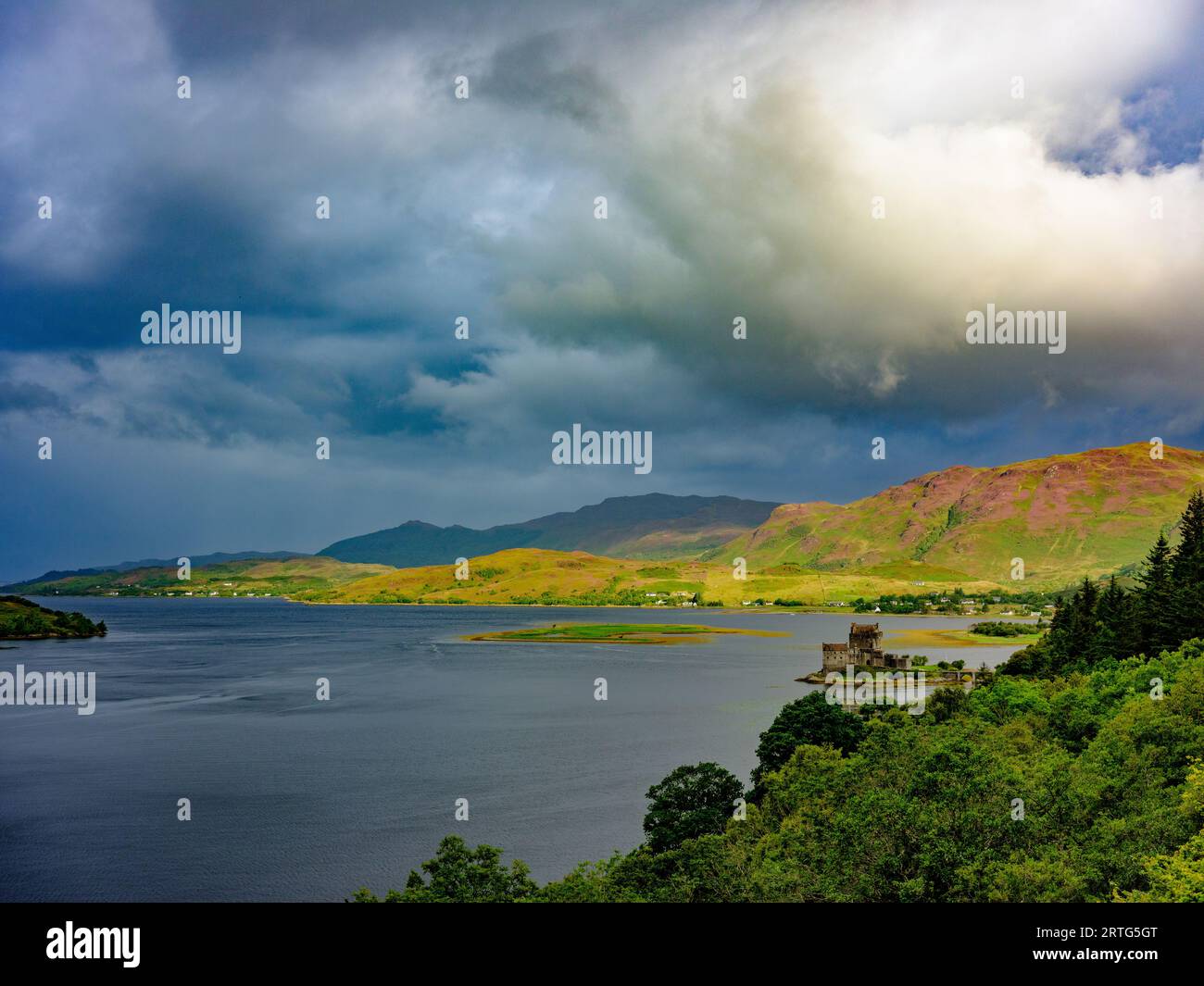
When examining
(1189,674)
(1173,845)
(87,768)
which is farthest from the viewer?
(87,768)

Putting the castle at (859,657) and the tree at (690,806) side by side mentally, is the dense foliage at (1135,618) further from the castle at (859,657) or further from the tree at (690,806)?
the tree at (690,806)

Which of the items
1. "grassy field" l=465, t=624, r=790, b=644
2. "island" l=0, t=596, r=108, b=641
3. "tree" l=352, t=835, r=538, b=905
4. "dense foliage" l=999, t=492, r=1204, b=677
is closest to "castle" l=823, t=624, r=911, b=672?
"dense foliage" l=999, t=492, r=1204, b=677

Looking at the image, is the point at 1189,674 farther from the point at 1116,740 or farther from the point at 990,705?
the point at 990,705

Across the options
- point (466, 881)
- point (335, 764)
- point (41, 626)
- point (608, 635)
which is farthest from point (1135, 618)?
point (41, 626)

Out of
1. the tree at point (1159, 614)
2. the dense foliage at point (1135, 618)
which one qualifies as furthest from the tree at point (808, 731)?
the dense foliage at point (1135, 618)

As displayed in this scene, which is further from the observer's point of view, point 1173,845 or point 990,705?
point 990,705
